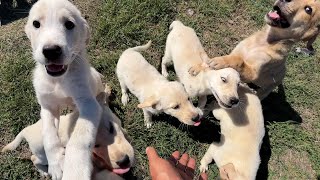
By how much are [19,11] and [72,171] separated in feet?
13.4

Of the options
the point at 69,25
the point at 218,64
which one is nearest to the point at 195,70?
the point at 218,64

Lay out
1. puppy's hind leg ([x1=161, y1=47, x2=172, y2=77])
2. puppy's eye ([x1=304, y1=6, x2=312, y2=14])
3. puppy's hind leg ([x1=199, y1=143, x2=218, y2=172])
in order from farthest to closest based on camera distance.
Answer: puppy's hind leg ([x1=161, y1=47, x2=172, y2=77])
puppy's hind leg ([x1=199, y1=143, x2=218, y2=172])
puppy's eye ([x1=304, y1=6, x2=312, y2=14])

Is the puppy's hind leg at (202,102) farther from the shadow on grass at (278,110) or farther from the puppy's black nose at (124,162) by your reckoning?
the puppy's black nose at (124,162)

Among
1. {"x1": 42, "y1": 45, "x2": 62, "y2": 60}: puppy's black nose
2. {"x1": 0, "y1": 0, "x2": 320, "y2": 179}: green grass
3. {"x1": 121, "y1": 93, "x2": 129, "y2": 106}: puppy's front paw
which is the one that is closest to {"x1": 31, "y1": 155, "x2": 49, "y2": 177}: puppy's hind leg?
{"x1": 0, "y1": 0, "x2": 320, "y2": 179}: green grass

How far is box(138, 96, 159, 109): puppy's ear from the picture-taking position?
5.10 metres

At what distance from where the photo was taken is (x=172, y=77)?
21.2 ft

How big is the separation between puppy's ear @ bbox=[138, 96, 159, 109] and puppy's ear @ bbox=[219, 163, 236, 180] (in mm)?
1137

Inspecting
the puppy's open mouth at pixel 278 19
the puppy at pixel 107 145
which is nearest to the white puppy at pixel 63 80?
the puppy at pixel 107 145

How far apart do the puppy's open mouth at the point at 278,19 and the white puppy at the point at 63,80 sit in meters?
2.52

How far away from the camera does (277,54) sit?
5641 mm

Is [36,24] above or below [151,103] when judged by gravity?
above

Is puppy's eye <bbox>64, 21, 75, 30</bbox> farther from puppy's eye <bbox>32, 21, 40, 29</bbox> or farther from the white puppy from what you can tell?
puppy's eye <bbox>32, 21, 40, 29</bbox>

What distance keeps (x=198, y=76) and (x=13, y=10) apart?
11.2 feet

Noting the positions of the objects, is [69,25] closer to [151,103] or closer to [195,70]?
[151,103]
